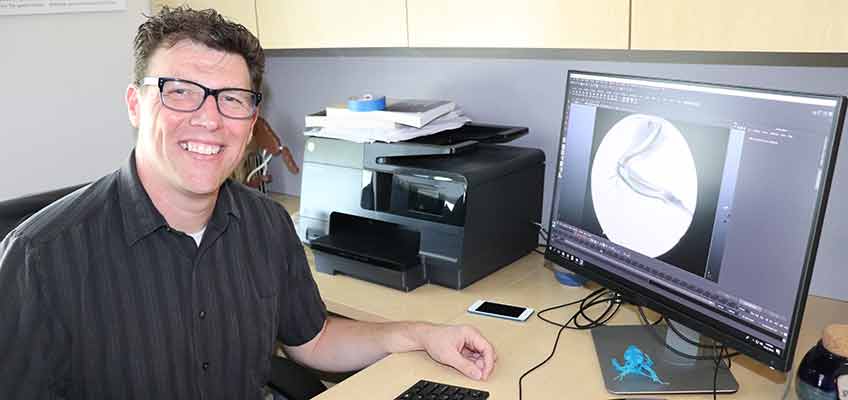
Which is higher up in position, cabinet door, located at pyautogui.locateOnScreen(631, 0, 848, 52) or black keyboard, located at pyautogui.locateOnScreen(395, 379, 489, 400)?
cabinet door, located at pyautogui.locateOnScreen(631, 0, 848, 52)

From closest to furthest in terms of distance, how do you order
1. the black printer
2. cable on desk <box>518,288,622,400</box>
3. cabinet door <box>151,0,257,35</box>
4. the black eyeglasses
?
the black eyeglasses < cable on desk <box>518,288,622,400</box> < the black printer < cabinet door <box>151,0,257,35</box>

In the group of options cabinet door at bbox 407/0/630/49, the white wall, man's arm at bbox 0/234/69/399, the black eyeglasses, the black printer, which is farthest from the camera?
the white wall

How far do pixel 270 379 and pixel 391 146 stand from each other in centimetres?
58

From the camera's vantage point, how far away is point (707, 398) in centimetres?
117

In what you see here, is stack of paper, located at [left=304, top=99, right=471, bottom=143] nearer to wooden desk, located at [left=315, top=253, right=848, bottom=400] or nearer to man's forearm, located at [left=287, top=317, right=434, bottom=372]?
wooden desk, located at [left=315, top=253, right=848, bottom=400]

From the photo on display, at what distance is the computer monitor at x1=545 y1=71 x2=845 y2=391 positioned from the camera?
3.31 ft

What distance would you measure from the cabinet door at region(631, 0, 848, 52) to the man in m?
0.61

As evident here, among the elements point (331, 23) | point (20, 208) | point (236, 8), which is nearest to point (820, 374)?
point (331, 23)

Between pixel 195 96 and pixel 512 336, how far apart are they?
718 mm

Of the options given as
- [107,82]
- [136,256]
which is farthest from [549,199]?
[107,82]

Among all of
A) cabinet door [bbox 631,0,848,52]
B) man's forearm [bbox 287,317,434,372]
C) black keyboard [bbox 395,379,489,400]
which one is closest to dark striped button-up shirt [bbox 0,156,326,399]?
man's forearm [bbox 287,317,434,372]

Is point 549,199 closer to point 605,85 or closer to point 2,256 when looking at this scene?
point 605,85

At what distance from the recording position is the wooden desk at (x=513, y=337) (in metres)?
1.21

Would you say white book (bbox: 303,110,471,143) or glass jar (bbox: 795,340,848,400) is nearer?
glass jar (bbox: 795,340,848,400)
